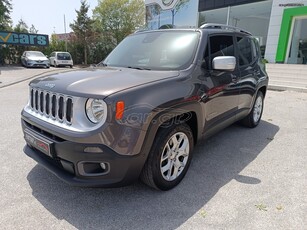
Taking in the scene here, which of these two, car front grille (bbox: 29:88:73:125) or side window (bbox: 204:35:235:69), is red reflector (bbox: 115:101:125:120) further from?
side window (bbox: 204:35:235:69)

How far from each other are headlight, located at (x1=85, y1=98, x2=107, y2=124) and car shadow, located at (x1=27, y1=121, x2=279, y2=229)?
0.94 metres

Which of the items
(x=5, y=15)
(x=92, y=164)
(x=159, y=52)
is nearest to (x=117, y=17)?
(x=5, y=15)

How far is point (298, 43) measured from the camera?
15555 millimetres

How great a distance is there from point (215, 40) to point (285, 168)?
2.04m

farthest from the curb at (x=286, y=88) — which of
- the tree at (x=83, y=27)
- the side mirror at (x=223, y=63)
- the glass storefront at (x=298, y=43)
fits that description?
the tree at (x=83, y=27)

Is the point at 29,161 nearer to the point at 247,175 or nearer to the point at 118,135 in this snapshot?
the point at 118,135

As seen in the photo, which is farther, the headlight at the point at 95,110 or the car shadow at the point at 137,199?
the car shadow at the point at 137,199

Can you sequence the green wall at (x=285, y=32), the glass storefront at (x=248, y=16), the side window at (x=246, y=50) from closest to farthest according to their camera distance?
the side window at (x=246, y=50)
the green wall at (x=285, y=32)
the glass storefront at (x=248, y=16)

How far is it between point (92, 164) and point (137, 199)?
707 mm

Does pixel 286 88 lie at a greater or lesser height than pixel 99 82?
lesser

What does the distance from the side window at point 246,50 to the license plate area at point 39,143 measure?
323cm

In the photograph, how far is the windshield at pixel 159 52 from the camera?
123 inches

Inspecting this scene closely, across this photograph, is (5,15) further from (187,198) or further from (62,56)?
(187,198)

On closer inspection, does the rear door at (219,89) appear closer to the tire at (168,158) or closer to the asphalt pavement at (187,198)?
the tire at (168,158)
